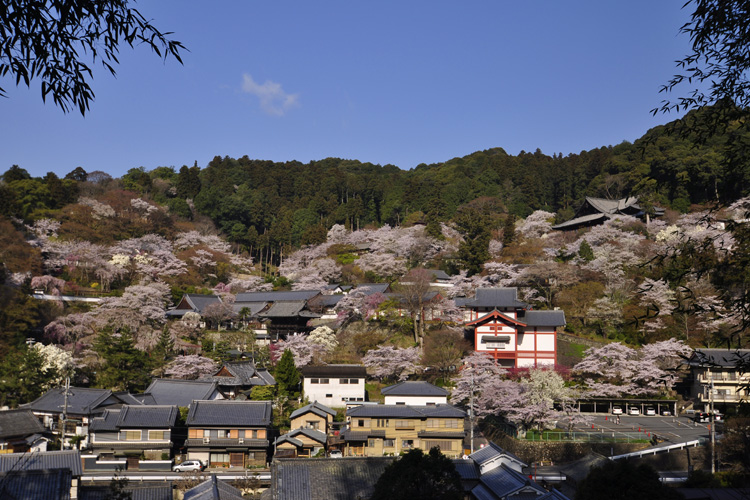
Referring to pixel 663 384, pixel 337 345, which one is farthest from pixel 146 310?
pixel 663 384

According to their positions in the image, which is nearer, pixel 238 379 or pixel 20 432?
pixel 20 432

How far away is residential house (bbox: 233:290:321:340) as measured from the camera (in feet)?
135

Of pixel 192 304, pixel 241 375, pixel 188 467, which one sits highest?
pixel 192 304

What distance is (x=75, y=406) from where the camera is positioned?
28094 mm

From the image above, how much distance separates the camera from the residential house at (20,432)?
2480cm

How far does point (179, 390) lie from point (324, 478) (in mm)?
13502

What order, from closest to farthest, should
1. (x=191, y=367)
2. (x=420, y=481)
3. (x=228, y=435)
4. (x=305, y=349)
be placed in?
(x=420, y=481)
(x=228, y=435)
(x=191, y=367)
(x=305, y=349)

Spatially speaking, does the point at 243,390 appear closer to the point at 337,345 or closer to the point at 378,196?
the point at 337,345

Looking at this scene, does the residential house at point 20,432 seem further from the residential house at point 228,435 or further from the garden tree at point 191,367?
the garden tree at point 191,367

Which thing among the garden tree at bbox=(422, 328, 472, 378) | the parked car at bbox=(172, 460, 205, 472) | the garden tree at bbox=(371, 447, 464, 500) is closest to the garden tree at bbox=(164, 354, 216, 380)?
the parked car at bbox=(172, 460, 205, 472)

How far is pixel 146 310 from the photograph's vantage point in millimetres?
38219

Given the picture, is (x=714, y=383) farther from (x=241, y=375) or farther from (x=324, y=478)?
(x=241, y=375)

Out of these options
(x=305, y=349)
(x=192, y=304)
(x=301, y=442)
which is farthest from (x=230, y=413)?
(x=192, y=304)

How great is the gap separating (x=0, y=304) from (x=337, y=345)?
17.7m
